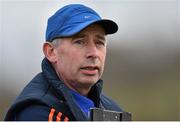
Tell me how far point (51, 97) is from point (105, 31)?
36 cm

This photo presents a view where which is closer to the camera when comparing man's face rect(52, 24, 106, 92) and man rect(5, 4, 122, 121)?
man rect(5, 4, 122, 121)

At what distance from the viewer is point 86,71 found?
2084 mm

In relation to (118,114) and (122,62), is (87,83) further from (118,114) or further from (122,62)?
(122,62)

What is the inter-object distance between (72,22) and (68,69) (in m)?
0.18

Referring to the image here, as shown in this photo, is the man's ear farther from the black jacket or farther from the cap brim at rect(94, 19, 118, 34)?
the cap brim at rect(94, 19, 118, 34)

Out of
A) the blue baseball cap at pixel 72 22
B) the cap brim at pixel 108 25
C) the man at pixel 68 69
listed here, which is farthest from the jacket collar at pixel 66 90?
the cap brim at pixel 108 25

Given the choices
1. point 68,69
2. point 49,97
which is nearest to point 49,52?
point 68,69

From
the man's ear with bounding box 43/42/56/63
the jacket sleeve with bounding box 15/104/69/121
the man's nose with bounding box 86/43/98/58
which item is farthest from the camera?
the man's ear with bounding box 43/42/56/63

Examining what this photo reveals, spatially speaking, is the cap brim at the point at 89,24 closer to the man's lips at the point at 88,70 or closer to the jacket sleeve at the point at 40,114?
Result: the man's lips at the point at 88,70

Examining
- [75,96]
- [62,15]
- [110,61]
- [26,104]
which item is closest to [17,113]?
[26,104]

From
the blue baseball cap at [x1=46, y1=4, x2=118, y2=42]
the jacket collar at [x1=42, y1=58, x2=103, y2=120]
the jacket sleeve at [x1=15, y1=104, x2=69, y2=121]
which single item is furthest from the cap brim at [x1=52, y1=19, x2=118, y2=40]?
the jacket sleeve at [x1=15, y1=104, x2=69, y2=121]

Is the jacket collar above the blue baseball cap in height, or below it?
below

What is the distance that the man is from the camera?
1976mm

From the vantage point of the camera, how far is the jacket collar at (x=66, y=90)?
198cm
